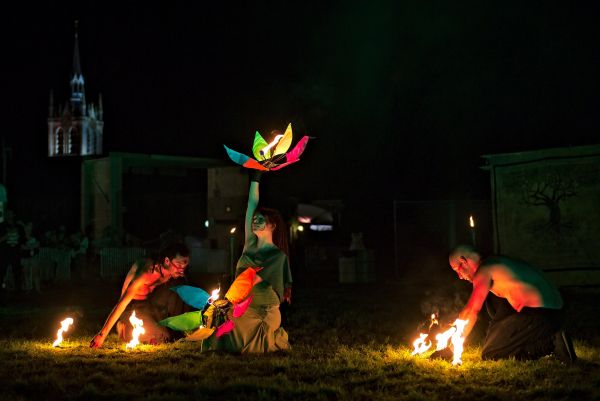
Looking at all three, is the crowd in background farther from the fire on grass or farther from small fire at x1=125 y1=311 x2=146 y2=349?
the fire on grass

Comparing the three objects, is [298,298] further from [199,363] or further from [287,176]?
[287,176]

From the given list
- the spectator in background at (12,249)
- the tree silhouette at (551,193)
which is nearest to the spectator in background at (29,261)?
the spectator in background at (12,249)

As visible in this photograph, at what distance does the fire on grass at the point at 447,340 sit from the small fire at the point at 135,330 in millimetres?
3338

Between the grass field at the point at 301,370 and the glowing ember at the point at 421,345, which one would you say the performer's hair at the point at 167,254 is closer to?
the grass field at the point at 301,370

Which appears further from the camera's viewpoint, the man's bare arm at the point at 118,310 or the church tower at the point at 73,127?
the church tower at the point at 73,127

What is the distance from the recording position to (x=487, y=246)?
2678 cm

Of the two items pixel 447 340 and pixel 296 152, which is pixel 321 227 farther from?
pixel 447 340

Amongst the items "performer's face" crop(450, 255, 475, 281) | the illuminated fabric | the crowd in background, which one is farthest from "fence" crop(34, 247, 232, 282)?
"performer's face" crop(450, 255, 475, 281)

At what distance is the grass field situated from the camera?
21.6 ft

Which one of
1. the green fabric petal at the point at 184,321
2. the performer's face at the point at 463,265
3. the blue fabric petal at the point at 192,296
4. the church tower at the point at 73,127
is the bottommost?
the green fabric petal at the point at 184,321

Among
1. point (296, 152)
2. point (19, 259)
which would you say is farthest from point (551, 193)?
point (19, 259)

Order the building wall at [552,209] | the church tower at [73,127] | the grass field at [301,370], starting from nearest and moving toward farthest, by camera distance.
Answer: the grass field at [301,370] → the building wall at [552,209] → the church tower at [73,127]

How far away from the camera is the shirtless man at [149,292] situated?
9.27 meters

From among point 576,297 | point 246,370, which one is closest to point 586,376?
point 246,370
